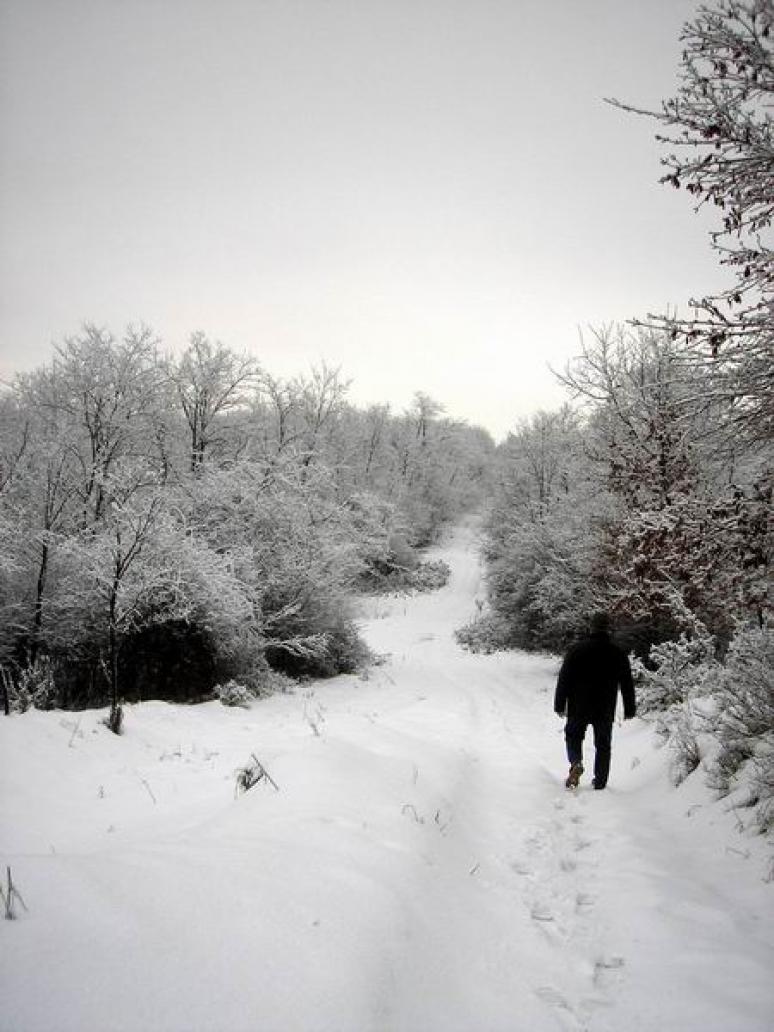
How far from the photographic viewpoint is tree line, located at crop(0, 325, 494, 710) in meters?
11.0

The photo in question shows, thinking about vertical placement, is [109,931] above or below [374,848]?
above

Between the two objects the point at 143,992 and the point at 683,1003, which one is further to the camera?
the point at 683,1003

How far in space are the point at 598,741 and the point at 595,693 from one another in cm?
48

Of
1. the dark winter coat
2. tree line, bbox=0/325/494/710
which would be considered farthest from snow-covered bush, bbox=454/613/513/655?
the dark winter coat

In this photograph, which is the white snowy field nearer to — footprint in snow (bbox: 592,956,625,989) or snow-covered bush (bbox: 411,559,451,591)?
footprint in snow (bbox: 592,956,625,989)

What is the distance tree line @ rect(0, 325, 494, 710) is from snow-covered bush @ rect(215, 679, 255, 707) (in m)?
0.60

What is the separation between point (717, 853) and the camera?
3656 mm

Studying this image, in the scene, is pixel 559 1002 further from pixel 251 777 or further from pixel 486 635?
pixel 486 635

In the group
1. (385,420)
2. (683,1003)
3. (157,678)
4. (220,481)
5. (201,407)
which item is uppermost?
(385,420)

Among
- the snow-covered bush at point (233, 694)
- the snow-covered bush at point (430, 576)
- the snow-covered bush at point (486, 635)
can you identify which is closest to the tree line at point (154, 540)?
the snow-covered bush at point (233, 694)

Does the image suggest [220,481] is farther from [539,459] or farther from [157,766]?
[539,459]

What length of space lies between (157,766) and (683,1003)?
5258 millimetres

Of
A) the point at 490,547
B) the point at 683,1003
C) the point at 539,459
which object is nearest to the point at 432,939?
the point at 683,1003

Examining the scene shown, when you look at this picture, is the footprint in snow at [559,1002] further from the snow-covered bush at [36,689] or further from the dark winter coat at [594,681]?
the snow-covered bush at [36,689]
